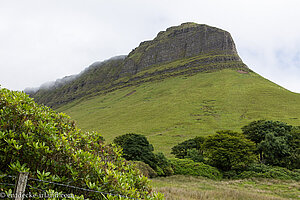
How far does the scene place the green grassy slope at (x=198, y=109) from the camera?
173ft

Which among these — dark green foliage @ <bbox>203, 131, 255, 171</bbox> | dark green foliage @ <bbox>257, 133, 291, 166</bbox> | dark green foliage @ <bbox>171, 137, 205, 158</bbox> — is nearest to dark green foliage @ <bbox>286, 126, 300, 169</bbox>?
dark green foliage @ <bbox>257, 133, 291, 166</bbox>

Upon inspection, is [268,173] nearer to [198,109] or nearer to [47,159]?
[47,159]

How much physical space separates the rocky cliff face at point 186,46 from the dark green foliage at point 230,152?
10322 cm

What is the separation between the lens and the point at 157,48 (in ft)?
557

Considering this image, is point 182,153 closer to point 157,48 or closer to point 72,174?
point 72,174

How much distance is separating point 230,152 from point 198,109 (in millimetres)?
42510

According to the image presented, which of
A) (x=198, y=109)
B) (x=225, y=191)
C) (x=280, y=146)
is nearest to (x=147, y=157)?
(x=225, y=191)

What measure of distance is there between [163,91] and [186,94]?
15369 mm

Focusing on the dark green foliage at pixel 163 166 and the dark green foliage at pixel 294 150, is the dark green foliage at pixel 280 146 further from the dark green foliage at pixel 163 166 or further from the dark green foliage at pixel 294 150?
the dark green foliage at pixel 163 166

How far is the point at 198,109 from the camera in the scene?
6706 cm

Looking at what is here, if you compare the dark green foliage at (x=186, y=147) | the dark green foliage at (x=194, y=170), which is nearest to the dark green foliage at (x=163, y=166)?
the dark green foliage at (x=194, y=170)

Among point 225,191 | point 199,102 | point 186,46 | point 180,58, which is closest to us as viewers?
point 225,191

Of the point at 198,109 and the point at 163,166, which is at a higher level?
the point at 198,109

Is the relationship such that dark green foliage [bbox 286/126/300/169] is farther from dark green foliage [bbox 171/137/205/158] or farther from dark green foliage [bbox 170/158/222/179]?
dark green foliage [bbox 171/137/205/158]
